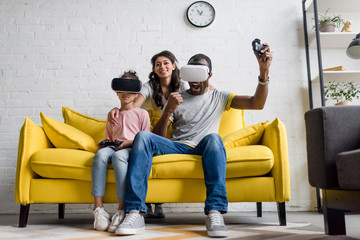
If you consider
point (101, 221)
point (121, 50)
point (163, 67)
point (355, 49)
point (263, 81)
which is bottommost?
point (101, 221)

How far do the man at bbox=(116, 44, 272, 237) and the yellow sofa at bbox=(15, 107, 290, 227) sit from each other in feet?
0.33

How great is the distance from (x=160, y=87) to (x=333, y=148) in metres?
1.43

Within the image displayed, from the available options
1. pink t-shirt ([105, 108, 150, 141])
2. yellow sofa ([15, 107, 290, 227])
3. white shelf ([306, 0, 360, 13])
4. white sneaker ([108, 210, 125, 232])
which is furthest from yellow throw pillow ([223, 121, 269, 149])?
white shelf ([306, 0, 360, 13])

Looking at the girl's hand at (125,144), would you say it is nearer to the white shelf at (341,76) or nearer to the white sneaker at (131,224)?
the white sneaker at (131,224)

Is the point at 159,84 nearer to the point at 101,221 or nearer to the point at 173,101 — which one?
the point at 173,101

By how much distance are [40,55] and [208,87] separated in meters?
1.56

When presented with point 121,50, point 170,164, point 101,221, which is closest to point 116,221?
point 101,221

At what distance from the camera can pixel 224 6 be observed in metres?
3.08

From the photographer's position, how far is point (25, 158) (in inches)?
77.0

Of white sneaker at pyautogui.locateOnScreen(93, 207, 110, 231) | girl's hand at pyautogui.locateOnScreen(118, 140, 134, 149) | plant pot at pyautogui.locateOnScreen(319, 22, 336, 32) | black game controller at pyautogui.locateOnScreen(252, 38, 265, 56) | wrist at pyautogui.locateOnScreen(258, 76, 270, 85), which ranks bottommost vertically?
white sneaker at pyautogui.locateOnScreen(93, 207, 110, 231)

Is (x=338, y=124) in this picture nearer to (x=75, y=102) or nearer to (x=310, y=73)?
(x=310, y=73)

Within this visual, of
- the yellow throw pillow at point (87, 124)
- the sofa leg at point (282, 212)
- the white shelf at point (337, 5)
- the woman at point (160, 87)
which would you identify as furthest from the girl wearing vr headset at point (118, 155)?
the white shelf at point (337, 5)

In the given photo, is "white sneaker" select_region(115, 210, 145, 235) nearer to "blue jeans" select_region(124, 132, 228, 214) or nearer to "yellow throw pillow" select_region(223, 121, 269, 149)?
A: "blue jeans" select_region(124, 132, 228, 214)

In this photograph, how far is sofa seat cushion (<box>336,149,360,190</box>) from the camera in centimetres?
109
